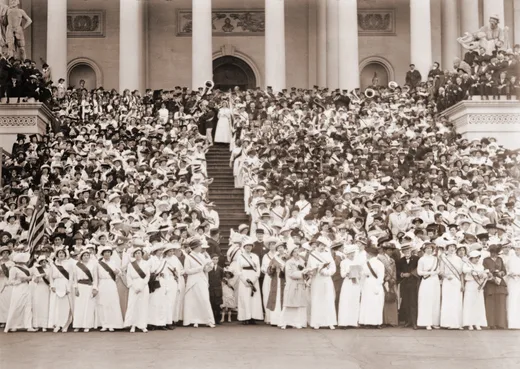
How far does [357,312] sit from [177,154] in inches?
394

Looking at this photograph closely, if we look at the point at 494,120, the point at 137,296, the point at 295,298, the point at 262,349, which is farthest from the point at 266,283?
the point at 494,120

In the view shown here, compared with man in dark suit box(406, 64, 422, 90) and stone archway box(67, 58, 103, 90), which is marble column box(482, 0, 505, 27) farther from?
stone archway box(67, 58, 103, 90)

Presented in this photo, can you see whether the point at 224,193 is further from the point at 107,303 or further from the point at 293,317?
the point at 107,303

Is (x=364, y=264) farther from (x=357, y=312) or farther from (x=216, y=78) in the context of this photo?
(x=216, y=78)

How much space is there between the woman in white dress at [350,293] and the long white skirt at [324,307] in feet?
0.56

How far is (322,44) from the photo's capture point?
145 feet

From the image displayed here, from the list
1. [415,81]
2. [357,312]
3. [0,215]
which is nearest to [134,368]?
[357,312]

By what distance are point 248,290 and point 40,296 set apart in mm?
4117

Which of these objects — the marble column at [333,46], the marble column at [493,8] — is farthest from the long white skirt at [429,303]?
the marble column at [493,8]

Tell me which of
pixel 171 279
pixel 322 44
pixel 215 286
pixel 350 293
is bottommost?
pixel 350 293

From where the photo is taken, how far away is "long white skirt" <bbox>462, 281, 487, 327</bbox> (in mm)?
18531

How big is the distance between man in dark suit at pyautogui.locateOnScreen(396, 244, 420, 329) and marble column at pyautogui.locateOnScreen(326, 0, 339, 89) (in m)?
22.9

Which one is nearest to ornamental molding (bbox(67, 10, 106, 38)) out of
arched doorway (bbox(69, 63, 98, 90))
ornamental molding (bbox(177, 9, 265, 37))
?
arched doorway (bbox(69, 63, 98, 90))

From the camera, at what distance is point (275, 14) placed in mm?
38469
